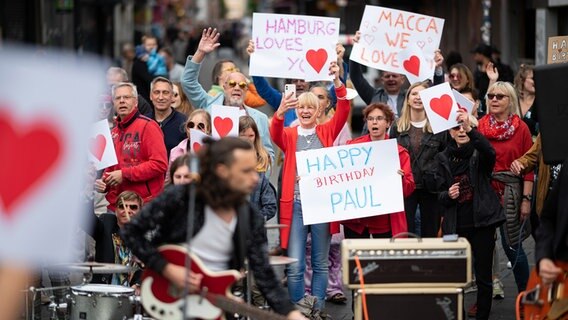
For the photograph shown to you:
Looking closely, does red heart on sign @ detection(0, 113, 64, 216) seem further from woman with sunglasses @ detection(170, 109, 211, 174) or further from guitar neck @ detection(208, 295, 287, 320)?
woman with sunglasses @ detection(170, 109, 211, 174)

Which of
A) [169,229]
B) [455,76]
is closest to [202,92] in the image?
[455,76]

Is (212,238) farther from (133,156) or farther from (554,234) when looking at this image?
(133,156)

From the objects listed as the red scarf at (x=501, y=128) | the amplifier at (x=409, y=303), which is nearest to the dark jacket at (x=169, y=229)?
the amplifier at (x=409, y=303)

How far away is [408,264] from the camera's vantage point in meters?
7.94

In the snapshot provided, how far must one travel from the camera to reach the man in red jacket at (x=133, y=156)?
10469 mm

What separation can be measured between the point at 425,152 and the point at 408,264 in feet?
8.25

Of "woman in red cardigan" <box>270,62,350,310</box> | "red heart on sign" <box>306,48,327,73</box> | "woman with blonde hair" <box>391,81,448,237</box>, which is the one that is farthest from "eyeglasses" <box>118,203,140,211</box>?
"red heart on sign" <box>306,48,327,73</box>

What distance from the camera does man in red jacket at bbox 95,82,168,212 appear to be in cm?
1047

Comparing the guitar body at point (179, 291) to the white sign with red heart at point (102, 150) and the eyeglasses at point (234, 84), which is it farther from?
the eyeglasses at point (234, 84)

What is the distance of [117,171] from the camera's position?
34.3ft

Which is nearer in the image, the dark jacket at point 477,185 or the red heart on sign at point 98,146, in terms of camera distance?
the dark jacket at point 477,185

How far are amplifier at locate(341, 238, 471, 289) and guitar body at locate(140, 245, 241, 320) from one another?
5.15 ft

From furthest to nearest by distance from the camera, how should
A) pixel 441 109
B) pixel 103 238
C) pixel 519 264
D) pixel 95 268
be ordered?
pixel 519 264
pixel 103 238
pixel 441 109
pixel 95 268

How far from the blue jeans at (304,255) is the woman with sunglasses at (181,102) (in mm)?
2654
